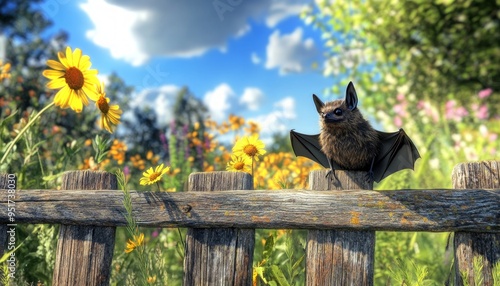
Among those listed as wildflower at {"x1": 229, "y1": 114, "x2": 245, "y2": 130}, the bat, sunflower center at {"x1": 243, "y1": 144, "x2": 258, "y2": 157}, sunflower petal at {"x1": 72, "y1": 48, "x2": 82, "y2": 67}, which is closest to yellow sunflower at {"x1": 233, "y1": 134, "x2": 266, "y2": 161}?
sunflower center at {"x1": 243, "y1": 144, "x2": 258, "y2": 157}

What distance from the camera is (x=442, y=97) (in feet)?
33.4

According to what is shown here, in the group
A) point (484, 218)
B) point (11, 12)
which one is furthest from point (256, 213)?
point (11, 12)

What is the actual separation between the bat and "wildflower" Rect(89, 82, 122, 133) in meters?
0.93

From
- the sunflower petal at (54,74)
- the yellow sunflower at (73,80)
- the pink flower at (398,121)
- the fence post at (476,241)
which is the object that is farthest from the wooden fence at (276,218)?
the pink flower at (398,121)

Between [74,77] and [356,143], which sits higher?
[74,77]

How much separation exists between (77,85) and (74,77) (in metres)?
0.04

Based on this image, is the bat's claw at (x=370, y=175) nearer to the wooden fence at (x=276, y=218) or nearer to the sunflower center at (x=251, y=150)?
the wooden fence at (x=276, y=218)

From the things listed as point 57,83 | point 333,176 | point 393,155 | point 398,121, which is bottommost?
point 333,176

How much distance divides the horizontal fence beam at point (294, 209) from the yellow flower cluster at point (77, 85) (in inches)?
14.6

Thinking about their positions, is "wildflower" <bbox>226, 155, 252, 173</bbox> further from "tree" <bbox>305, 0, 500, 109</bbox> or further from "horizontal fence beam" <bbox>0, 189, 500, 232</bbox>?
"tree" <bbox>305, 0, 500, 109</bbox>

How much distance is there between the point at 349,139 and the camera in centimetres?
209

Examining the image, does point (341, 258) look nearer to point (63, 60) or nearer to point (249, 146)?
point (249, 146)

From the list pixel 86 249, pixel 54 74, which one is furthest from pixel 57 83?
pixel 86 249

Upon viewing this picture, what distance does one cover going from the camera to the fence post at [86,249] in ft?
7.68
